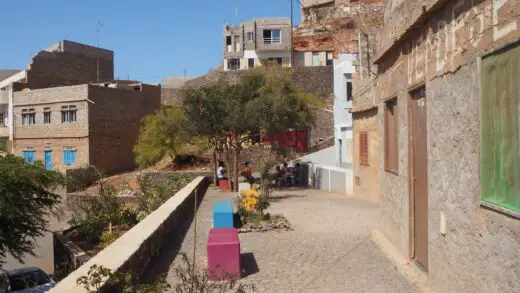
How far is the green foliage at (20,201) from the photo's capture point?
13.9 meters

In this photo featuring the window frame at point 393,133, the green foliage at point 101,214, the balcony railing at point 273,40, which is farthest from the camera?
the balcony railing at point 273,40

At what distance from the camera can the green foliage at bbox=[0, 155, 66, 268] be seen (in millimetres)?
13891

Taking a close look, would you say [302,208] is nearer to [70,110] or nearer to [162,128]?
[162,128]

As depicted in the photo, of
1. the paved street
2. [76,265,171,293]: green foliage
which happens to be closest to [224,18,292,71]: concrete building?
the paved street

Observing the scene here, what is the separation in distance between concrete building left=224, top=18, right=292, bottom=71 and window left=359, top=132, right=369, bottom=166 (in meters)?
43.3

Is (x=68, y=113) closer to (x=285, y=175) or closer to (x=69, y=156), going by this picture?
(x=69, y=156)

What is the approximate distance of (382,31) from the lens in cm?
855

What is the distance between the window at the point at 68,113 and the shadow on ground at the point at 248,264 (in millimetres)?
32808

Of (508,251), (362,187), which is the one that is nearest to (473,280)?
(508,251)

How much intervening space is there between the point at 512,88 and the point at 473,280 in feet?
5.67

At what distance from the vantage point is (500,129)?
12.2ft

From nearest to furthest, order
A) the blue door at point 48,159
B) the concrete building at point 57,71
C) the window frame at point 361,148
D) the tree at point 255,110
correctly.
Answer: the window frame at point 361,148, the tree at point 255,110, the blue door at point 48,159, the concrete building at point 57,71

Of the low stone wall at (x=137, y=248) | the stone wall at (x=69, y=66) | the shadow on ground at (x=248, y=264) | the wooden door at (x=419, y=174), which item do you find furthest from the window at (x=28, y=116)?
the wooden door at (x=419, y=174)

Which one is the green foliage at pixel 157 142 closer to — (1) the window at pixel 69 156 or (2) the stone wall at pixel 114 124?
(2) the stone wall at pixel 114 124
